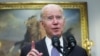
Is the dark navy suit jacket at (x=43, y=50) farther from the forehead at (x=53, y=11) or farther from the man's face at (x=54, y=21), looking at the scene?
the forehead at (x=53, y=11)

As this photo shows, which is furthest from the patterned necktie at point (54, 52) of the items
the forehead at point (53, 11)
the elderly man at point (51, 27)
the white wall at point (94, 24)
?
the white wall at point (94, 24)

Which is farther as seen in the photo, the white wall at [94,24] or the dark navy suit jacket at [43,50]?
the white wall at [94,24]

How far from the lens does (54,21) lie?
126cm

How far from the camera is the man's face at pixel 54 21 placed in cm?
124

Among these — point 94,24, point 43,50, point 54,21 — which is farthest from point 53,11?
point 94,24

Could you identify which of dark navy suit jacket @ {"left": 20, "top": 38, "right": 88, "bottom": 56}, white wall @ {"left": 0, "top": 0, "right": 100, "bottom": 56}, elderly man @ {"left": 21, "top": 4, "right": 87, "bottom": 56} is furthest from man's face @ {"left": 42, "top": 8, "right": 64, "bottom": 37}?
white wall @ {"left": 0, "top": 0, "right": 100, "bottom": 56}

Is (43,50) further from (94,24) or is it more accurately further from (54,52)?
(94,24)

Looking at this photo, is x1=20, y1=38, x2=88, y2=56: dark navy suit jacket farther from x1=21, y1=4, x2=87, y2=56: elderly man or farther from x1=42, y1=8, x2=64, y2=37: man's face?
x1=42, y1=8, x2=64, y2=37: man's face

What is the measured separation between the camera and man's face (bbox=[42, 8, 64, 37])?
124 centimetres

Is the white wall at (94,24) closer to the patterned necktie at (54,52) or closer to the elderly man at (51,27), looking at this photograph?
the elderly man at (51,27)

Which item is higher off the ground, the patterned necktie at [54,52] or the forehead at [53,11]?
the forehead at [53,11]

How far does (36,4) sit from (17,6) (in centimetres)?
23

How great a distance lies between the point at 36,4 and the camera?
254cm

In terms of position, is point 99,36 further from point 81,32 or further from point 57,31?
point 57,31
